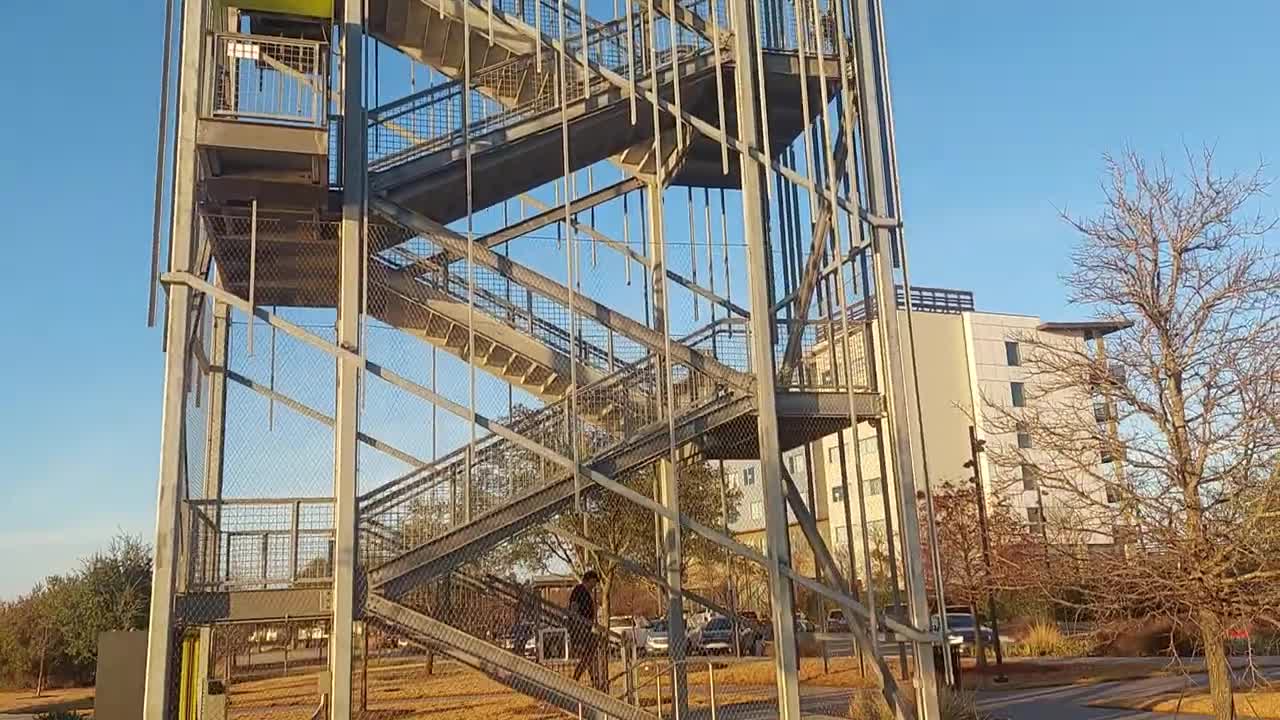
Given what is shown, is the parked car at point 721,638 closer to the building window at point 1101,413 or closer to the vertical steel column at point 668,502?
the vertical steel column at point 668,502

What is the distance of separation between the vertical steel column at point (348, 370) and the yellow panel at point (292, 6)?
0.58 m

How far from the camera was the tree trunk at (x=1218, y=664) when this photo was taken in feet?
44.4

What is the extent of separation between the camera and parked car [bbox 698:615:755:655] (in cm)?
2584

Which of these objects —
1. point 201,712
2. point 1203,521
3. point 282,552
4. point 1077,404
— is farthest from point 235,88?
point 1203,521

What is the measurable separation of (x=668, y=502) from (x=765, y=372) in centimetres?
288

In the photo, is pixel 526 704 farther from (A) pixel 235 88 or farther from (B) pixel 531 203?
(A) pixel 235 88

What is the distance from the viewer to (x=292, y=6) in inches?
542

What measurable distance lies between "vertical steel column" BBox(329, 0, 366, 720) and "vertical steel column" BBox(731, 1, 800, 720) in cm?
548

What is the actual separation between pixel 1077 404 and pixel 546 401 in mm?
7972

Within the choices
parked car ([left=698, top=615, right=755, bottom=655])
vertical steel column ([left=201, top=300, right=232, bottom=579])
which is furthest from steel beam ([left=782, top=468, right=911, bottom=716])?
vertical steel column ([left=201, top=300, right=232, bottom=579])

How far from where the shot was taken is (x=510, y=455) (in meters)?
15.4

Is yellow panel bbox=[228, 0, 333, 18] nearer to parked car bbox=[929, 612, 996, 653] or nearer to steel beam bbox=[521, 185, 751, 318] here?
steel beam bbox=[521, 185, 751, 318]

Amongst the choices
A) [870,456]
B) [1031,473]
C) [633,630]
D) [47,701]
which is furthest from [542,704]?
[870,456]

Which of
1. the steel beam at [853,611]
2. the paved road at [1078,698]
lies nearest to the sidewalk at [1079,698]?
the paved road at [1078,698]
